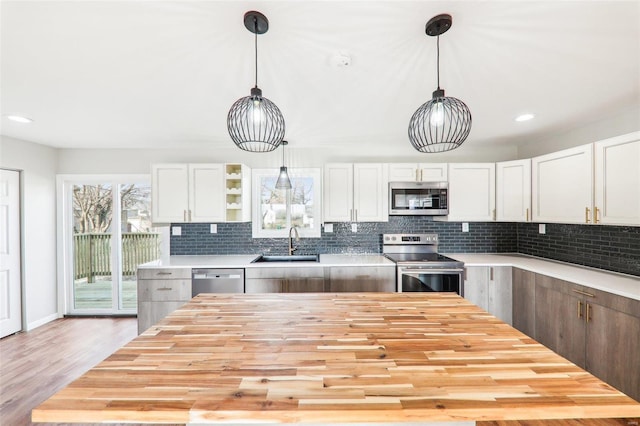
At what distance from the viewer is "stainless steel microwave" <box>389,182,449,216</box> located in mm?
3521

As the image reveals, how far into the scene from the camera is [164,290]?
3.08 meters

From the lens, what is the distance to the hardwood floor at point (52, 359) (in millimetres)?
2102

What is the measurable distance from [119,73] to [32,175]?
2.92m

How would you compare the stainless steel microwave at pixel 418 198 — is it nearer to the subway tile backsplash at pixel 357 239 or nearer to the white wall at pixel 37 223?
the subway tile backsplash at pixel 357 239

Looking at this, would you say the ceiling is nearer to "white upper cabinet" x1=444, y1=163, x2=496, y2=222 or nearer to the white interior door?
"white upper cabinet" x1=444, y1=163, x2=496, y2=222

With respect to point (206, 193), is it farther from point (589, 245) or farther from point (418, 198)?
point (589, 245)

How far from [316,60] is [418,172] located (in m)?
2.27

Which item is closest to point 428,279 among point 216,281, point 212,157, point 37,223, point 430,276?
point 430,276

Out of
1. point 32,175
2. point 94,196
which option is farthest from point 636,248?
point 32,175

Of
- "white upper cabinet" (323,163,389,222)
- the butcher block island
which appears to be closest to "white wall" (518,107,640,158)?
"white upper cabinet" (323,163,389,222)

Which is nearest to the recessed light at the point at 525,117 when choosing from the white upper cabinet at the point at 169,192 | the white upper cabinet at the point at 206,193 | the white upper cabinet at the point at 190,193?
the white upper cabinet at the point at 190,193

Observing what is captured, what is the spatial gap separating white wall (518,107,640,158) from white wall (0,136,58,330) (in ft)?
20.6

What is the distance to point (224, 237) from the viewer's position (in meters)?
3.84

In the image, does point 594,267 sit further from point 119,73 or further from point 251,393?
point 119,73
